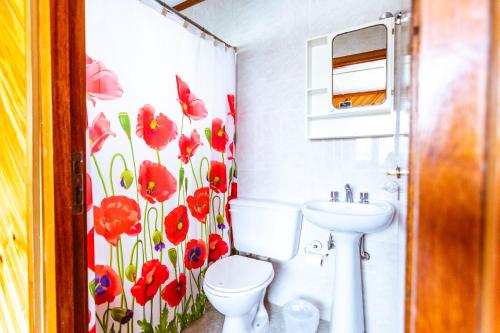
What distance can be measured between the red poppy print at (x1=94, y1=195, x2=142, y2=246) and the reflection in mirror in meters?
1.28

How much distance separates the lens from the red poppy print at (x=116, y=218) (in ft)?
→ 3.67

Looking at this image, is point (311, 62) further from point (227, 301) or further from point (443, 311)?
point (443, 311)

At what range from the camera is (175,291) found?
1.49 meters

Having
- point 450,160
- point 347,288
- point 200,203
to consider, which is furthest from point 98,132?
point 347,288

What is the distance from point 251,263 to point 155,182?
757 millimetres

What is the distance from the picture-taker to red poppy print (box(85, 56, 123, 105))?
40.8 inches

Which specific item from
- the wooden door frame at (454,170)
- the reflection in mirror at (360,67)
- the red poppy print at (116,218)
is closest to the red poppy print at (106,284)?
the red poppy print at (116,218)

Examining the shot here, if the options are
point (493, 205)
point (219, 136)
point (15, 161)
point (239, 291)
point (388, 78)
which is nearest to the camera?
point (493, 205)

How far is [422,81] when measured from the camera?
0.25 metres

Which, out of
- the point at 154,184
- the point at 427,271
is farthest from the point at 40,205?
the point at 154,184

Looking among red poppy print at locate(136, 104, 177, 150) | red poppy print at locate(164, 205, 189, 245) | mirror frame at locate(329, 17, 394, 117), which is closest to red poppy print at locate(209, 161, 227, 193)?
red poppy print at locate(164, 205, 189, 245)

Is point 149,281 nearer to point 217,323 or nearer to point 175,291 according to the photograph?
point 175,291

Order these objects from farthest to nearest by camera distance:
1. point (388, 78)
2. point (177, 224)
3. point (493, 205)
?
point (177, 224) < point (388, 78) < point (493, 205)

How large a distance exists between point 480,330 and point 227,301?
1199mm
